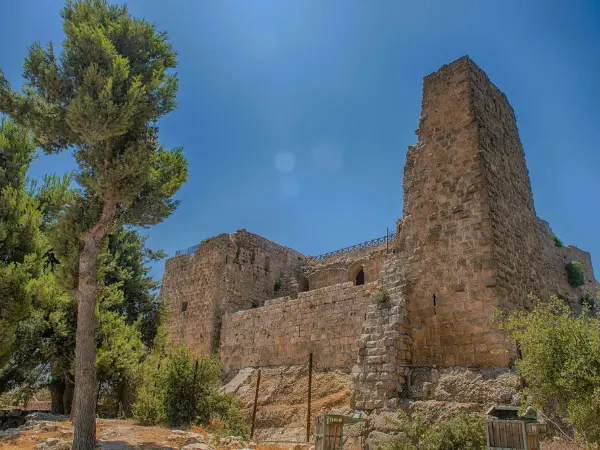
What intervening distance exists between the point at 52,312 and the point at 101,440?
21.3 ft

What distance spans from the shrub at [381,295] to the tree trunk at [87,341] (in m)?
5.53

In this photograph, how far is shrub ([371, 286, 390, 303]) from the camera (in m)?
9.51

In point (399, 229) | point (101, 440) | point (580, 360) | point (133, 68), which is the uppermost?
point (133, 68)

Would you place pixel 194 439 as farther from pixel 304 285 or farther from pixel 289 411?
pixel 304 285

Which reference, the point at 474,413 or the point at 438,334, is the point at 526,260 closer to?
the point at 438,334

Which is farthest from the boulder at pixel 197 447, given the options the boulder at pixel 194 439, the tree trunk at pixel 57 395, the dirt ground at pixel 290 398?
the tree trunk at pixel 57 395

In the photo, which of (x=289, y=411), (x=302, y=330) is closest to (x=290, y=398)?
(x=289, y=411)

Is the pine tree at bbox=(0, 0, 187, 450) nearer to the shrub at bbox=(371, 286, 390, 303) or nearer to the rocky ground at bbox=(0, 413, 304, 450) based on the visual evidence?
the rocky ground at bbox=(0, 413, 304, 450)

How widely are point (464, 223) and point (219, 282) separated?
40.1 ft

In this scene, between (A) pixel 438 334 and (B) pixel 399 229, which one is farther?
(B) pixel 399 229

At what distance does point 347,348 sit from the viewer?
532 inches

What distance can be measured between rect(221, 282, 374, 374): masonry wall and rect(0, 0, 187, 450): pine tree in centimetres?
617

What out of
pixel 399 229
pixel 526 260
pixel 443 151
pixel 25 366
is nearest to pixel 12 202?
pixel 25 366

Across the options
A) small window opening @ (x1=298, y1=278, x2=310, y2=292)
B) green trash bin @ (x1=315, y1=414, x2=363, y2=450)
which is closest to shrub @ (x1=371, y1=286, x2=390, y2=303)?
green trash bin @ (x1=315, y1=414, x2=363, y2=450)
